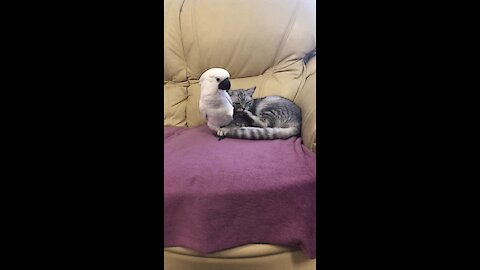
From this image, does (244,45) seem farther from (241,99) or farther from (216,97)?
(216,97)

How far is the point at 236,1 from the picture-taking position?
5.24ft

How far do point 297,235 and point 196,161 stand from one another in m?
0.41

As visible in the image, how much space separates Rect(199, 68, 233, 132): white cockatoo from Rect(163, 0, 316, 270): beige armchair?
336mm

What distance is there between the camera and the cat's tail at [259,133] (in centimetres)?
129

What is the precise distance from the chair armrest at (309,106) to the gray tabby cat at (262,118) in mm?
45

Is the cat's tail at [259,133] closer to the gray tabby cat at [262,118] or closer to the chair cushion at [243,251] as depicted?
the gray tabby cat at [262,118]

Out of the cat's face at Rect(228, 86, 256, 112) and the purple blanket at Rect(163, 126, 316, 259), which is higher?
the cat's face at Rect(228, 86, 256, 112)

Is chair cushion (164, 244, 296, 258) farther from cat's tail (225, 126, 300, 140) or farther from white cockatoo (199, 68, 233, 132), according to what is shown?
white cockatoo (199, 68, 233, 132)

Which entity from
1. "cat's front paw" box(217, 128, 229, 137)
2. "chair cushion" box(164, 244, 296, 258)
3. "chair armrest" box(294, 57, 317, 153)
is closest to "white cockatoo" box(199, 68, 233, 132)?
"cat's front paw" box(217, 128, 229, 137)

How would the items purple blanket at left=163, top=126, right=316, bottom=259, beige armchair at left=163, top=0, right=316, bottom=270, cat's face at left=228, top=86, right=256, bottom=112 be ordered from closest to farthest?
purple blanket at left=163, top=126, right=316, bottom=259 → cat's face at left=228, top=86, right=256, bottom=112 → beige armchair at left=163, top=0, right=316, bottom=270

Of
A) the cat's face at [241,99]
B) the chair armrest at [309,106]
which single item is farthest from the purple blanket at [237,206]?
the cat's face at [241,99]

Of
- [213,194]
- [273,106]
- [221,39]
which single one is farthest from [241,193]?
[221,39]

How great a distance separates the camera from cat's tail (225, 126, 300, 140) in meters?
1.29

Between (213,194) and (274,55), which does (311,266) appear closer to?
(213,194)
